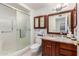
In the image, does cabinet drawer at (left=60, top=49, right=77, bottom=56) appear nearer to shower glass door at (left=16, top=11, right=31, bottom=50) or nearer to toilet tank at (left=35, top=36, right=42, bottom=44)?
toilet tank at (left=35, top=36, right=42, bottom=44)

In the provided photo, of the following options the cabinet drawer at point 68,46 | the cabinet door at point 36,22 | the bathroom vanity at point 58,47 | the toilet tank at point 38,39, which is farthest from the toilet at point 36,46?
the cabinet drawer at point 68,46

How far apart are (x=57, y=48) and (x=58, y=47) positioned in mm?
36

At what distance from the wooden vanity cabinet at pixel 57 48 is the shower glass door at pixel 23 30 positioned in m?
0.42

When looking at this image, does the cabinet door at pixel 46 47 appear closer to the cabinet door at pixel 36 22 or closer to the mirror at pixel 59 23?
the mirror at pixel 59 23

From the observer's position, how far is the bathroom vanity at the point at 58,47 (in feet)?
6.04

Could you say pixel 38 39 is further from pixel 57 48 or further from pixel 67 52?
pixel 67 52

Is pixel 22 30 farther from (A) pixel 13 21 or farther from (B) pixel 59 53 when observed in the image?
(B) pixel 59 53

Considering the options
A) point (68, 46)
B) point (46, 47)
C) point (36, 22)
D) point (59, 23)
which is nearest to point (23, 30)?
point (36, 22)

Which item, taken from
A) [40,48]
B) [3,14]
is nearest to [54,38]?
[40,48]

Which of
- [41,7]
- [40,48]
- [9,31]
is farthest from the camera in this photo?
[40,48]

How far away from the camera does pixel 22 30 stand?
2184 mm

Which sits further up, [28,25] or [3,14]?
[3,14]

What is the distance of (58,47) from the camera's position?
2076 mm

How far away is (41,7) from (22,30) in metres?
0.65
